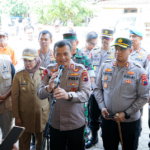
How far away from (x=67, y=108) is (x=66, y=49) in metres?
0.67

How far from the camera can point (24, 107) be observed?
2562 millimetres

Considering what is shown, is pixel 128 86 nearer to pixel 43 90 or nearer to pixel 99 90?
pixel 99 90

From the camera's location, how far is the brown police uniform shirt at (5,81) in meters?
2.81

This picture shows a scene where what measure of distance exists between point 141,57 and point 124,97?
1522mm

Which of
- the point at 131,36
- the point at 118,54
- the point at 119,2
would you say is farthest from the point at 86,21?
the point at 118,54

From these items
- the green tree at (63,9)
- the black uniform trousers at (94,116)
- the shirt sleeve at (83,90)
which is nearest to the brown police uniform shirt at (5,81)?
the shirt sleeve at (83,90)

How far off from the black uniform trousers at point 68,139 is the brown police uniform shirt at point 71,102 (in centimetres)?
6

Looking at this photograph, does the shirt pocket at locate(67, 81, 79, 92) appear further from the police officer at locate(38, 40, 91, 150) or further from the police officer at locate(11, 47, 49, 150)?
the police officer at locate(11, 47, 49, 150)

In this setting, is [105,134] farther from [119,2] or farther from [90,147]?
[119,2]

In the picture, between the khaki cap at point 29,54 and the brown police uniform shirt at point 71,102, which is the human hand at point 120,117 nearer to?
the brown police uniform shirt at point 71,102

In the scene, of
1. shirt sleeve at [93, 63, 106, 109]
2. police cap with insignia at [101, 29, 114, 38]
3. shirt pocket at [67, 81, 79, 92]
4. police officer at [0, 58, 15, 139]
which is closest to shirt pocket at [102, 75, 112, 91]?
shirt sleeve at [93, 63, 106, 109]

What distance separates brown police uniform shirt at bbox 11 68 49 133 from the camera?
253 centimetres

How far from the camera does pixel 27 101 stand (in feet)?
8.38

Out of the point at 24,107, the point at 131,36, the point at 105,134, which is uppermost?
the point at 131,36
